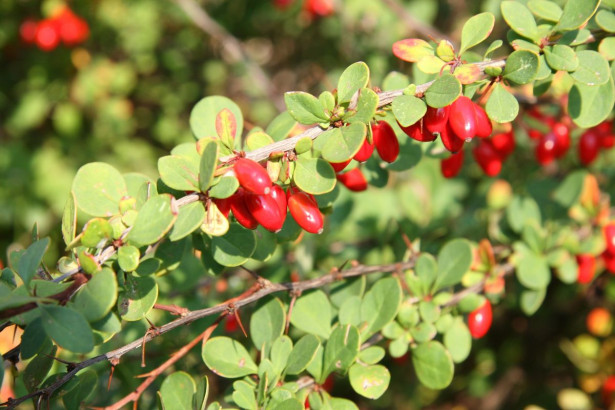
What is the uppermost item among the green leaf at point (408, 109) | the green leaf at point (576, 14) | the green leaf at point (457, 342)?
the green leaf at point (576, 14)

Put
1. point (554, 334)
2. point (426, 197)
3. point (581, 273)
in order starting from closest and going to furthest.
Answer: point (581, 273) < point (426, 197) < point (554, 334)

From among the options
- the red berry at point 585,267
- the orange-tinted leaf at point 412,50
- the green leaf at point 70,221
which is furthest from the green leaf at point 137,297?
the red berry at point 585,267

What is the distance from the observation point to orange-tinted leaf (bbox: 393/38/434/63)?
1167 mm

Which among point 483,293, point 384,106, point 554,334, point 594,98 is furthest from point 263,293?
point 554,334

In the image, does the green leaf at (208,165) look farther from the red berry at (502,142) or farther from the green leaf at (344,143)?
the red berry at (502,142)

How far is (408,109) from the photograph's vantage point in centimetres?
→ 106

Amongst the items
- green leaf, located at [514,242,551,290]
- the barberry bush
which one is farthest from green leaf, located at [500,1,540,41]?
green leaf, located at [514,242,551,290]

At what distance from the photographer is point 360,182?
4.46 feet

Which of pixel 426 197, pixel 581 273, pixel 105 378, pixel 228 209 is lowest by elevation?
pixel 426 197

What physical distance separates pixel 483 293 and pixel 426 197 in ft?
2.67

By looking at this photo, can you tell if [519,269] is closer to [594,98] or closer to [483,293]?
[483,293]

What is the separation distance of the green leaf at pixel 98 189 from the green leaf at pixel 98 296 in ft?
0.71

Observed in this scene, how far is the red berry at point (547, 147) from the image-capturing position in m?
1.81

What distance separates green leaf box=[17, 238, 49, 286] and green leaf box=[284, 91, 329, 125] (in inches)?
18.8
